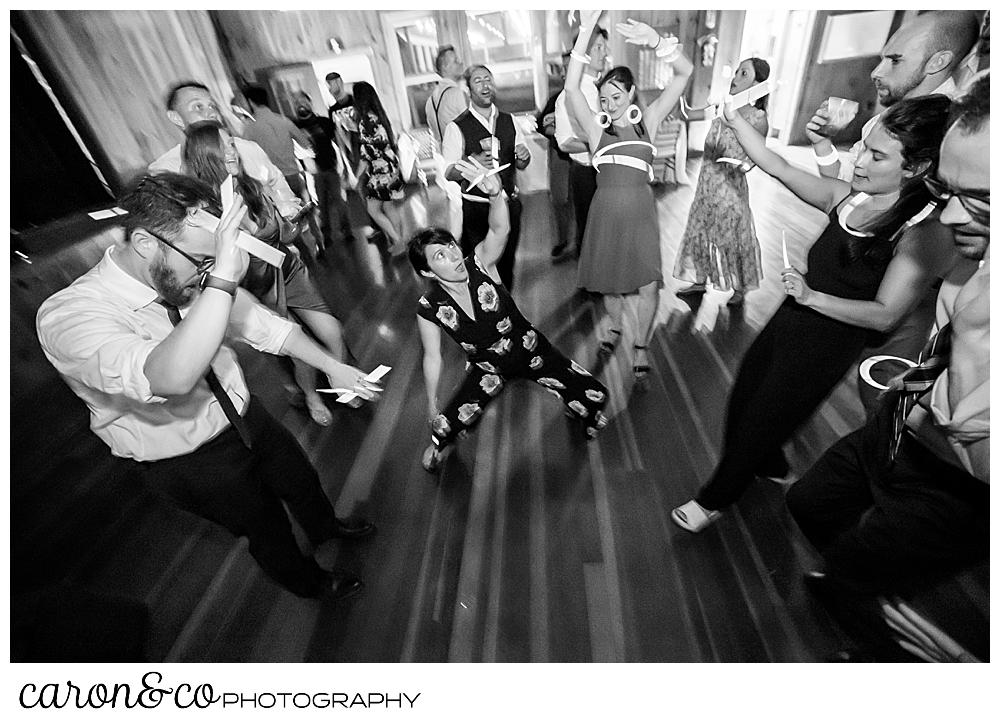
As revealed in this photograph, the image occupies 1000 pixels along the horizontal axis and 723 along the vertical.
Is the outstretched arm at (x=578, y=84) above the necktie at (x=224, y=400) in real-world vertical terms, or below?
above

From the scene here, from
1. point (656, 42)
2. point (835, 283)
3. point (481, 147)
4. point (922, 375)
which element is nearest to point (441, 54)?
point (481, 147)

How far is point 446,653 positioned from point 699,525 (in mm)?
631

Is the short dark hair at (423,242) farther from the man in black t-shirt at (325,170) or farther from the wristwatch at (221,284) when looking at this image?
the wristwatch at (221,284)

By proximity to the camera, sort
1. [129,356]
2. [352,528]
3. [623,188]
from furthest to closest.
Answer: [352,528] → [623,188] → [129,356]

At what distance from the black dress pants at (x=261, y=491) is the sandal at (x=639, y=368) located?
75 centimetres

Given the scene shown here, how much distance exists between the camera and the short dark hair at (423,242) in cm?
98

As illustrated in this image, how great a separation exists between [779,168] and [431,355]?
0.78 metres

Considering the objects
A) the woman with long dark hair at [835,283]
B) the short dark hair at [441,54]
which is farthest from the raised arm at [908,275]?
the short dark hair at [441,54]

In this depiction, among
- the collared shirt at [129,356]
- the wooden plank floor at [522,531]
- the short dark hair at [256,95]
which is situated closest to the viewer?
the collared shirt at [129,356]

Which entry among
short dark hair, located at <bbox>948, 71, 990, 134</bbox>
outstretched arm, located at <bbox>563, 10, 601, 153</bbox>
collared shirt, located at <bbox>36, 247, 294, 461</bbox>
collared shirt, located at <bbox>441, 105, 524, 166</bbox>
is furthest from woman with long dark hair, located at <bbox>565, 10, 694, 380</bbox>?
collared shirt, located at <bbox>36, 247, 294, 461</bbox>

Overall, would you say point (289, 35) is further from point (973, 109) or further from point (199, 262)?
point (973, 109)

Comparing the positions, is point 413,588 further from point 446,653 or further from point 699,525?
point 699,525

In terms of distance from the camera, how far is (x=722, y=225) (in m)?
0.99
